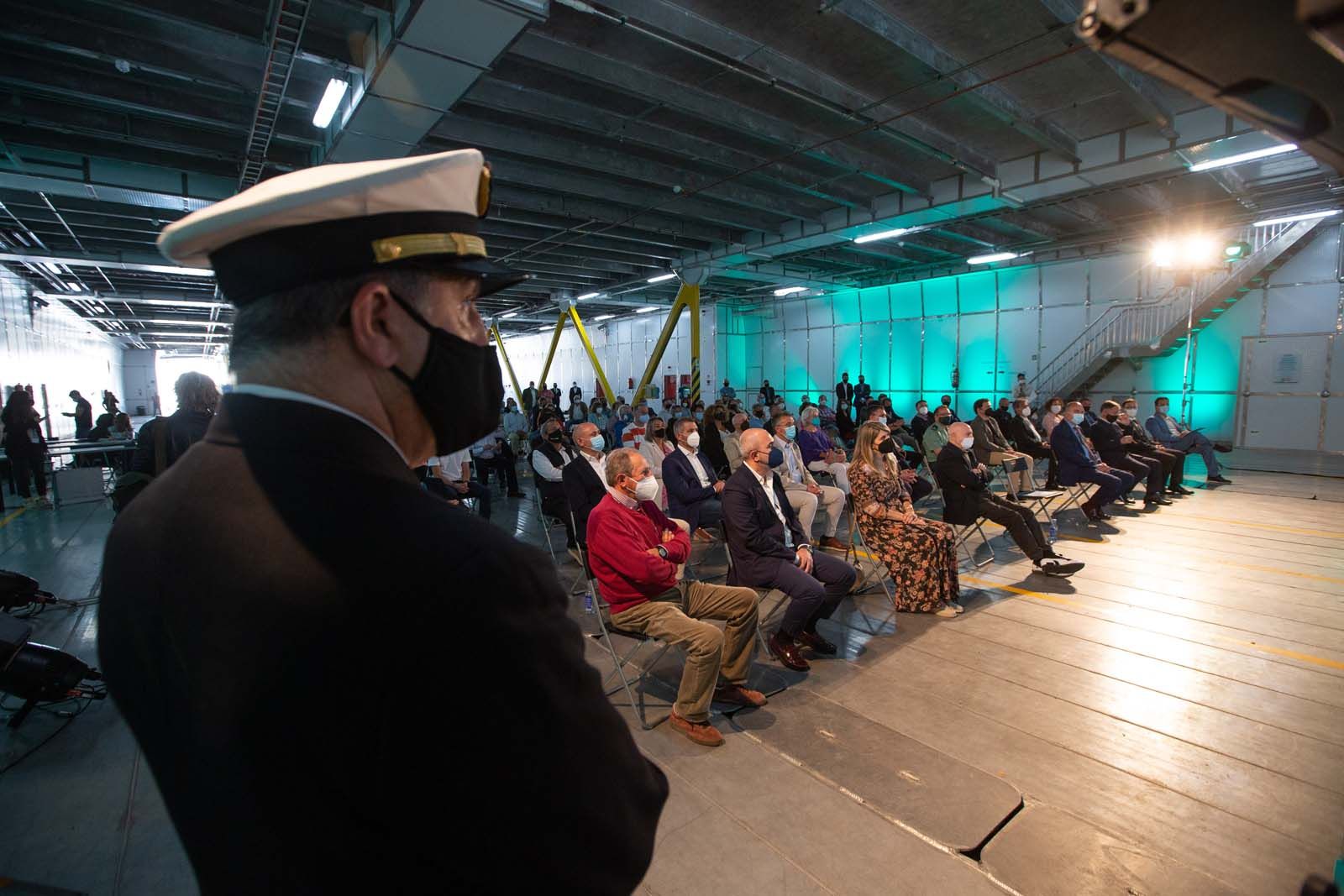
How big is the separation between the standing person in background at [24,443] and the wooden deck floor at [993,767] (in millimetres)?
6287

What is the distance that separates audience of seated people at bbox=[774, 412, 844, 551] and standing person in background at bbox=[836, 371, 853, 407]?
11.3 m

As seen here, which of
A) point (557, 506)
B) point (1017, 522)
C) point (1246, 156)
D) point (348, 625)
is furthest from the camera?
point (1246, 156)

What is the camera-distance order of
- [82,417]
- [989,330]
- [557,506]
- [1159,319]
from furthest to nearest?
[989,330] → [1159,319] → [82,417] → [557,506]

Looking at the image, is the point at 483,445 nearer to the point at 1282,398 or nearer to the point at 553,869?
the point at 553,869

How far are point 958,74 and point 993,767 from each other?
6392mm

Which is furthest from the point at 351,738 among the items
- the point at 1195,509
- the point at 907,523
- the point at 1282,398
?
the point at 1282,398

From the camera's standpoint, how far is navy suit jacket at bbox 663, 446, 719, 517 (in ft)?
20.2

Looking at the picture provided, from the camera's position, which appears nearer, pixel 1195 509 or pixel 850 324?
pixel 1195 509

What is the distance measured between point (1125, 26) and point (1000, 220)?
13945 mm

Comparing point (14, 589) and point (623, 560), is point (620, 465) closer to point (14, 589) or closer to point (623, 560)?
point (623, 560)

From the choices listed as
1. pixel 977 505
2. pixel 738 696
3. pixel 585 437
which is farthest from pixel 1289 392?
pixel 738 696

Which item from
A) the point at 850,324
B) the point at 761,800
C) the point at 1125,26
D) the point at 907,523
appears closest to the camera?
the point at 1125,26

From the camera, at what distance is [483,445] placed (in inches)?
381

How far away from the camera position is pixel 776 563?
413 cm
